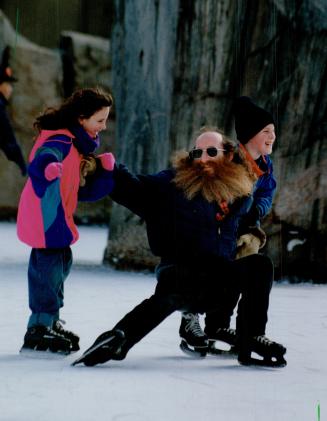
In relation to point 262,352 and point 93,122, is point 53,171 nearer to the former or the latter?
point 93,122

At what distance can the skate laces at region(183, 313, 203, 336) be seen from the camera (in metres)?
3.83

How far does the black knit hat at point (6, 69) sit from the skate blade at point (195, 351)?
836 cm

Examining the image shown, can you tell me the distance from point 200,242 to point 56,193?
577mm

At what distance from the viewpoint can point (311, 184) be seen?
684 cm

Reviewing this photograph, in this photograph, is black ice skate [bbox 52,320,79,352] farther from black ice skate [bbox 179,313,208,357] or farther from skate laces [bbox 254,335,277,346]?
skate laces [bbox 254,335,277,346]

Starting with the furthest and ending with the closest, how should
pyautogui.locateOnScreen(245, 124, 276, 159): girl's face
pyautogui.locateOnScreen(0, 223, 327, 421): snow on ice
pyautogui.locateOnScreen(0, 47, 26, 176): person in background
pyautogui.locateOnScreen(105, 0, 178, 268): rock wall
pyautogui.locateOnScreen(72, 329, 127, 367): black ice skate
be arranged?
1. pyautogui.locateOnScreen(0, 47, 26, 176): person in background
2. pyautogui.locateOnScreen(105, 0, 178, 268): rock wall
3. pyautogui.locateOnScreen(245, 124, 276, 159): girl's face
4. pyautogui.locateOnScreen(72, 329, 127, 367): black ice skate
5. pyautogui.locateOnScreen(0, 223, 327, 421): snow on ice

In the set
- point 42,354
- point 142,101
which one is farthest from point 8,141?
point 42,354

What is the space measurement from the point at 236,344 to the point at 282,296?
2238 millimetres

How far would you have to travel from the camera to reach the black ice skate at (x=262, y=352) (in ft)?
11.6

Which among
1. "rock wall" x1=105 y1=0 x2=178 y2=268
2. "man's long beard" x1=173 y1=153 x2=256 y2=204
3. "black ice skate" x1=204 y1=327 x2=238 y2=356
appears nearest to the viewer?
"man's long beard" x1=173 y1=153 x2=256 y2=204

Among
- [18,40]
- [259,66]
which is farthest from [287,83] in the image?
[18,40]

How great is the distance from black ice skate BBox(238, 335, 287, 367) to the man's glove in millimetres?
369

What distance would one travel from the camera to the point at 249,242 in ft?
12.5

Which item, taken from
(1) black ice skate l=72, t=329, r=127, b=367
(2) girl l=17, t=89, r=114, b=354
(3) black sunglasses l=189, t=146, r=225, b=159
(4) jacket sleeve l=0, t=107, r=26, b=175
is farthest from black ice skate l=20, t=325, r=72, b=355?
(4) jacket sleeve l=0, t=107, r=26, b=175
